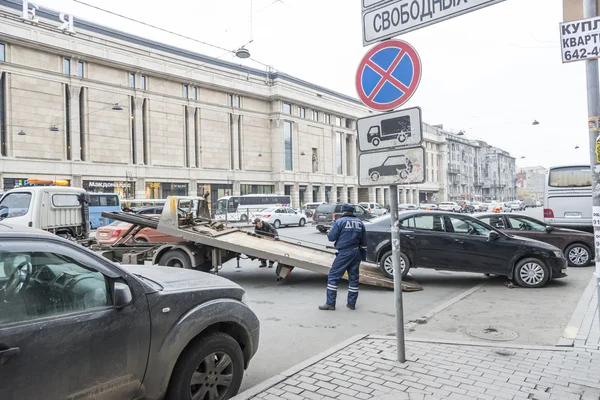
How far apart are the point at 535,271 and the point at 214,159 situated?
47.1m

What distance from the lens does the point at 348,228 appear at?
22.0 ft

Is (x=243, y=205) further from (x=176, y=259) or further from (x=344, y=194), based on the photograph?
(x=344, y=194)

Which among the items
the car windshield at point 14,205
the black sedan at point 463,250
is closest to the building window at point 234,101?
the car windshield at point 14,205

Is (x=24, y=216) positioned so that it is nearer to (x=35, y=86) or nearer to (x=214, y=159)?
(x=35, y=86)

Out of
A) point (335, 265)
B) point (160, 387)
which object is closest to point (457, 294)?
point (335, 265)

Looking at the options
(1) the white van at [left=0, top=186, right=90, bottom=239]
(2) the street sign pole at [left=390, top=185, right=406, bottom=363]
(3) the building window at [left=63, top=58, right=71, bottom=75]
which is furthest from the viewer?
(3) the building window at [left=63, top=58, right=71, bottom=75]

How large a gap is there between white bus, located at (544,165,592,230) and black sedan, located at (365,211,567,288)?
19.6ft

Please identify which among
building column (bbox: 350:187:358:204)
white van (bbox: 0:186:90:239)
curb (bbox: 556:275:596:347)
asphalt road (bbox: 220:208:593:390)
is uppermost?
building column (bbox: 350:187:358:204)

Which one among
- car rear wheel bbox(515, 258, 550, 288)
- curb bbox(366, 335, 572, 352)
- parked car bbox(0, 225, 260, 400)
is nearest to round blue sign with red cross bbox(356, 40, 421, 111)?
parked car bbox(0, 225, 260, 400)

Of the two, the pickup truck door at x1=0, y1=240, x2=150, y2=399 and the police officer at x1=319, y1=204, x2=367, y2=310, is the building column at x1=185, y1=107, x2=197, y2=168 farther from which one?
the pickup truck door at x1=0, y1=240, x2=150, y2=399

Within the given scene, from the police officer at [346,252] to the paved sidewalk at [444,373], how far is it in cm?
196

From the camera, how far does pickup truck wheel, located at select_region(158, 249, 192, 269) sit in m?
9.10

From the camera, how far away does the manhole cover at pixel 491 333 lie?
206 inches

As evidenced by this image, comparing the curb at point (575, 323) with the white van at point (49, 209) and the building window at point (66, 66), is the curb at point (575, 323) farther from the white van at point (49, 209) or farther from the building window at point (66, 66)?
the building window at point (66, 66)
